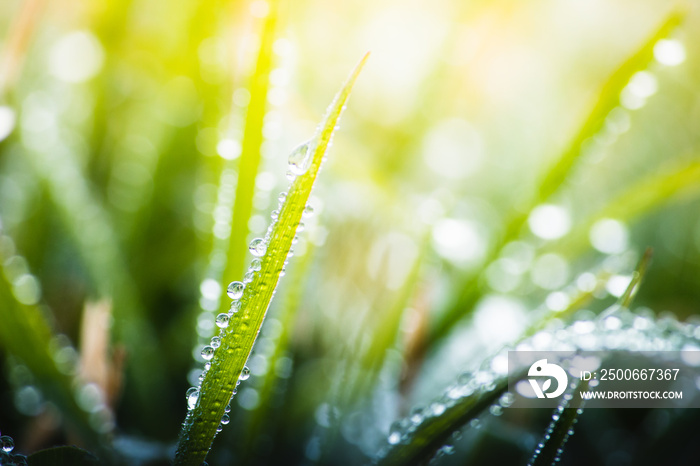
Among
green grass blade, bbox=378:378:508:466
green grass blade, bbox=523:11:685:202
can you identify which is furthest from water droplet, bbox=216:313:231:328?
green grass blade, bbox=523:11:685:202

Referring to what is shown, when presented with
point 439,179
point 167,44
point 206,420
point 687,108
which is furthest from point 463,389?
point 687,108

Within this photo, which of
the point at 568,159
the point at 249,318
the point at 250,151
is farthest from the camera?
the point at 568,159

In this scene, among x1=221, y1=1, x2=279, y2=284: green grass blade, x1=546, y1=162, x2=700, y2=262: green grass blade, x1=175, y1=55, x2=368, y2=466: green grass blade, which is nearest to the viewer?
x1=175, y1=55, x2=368, y2=466: green grass blade

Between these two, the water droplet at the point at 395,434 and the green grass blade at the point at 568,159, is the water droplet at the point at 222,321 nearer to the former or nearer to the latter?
the water droplet at the point at 395,434

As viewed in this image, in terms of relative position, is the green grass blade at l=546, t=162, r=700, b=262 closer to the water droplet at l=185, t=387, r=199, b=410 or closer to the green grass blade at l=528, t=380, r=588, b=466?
the green grass blade at l=528, t=380, r=588, b=466

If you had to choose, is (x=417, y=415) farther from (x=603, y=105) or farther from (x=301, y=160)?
(x=603, y=105)

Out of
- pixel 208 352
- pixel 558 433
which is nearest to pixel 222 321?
pixel 208 352
